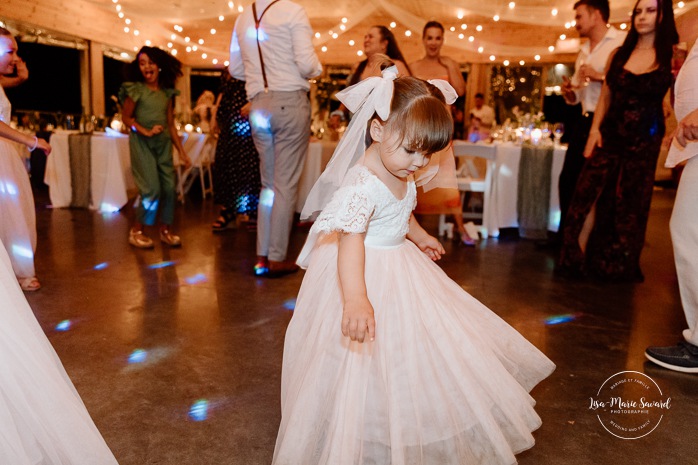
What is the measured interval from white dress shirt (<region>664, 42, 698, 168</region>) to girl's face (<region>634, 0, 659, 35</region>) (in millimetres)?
1151

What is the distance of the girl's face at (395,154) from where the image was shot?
4.80ft

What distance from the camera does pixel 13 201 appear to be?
3.02 m

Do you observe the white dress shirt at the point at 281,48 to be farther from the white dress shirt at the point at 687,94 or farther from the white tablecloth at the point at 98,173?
the white tablecloth at the point at 98,173

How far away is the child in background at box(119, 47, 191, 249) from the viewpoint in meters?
4.11

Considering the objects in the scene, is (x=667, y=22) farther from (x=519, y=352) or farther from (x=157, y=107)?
(x=157, y=107)

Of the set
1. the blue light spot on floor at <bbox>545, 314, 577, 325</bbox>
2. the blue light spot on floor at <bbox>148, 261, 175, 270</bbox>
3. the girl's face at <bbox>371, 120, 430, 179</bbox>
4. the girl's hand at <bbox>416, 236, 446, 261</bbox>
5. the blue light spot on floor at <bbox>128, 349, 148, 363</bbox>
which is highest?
the girl's face at <bbox>371, 120, 430, 179</bbox>

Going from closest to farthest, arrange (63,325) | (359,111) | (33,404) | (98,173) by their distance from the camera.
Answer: (33,404) → (359,111) → (63,325) → (98,173)

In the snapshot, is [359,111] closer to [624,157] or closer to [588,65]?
[624,157]

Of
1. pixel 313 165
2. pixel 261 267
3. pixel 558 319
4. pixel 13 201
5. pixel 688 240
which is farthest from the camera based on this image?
pixel 313 165

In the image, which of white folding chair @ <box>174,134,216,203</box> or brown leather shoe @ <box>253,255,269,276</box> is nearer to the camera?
brown leather shoe @ <box>253,255,269,276</box>

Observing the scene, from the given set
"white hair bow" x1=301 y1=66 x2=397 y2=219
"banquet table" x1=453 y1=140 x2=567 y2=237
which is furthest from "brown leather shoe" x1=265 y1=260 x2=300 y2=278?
"banquet table" x1=453 y1=140 x2=567 y2=237

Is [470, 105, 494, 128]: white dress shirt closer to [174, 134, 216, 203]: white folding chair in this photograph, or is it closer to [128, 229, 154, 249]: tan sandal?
[174, 134, 216, 203]: white folding chair

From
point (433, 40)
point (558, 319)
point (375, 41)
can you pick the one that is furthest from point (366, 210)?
point (433, 40)

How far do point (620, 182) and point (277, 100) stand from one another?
2235 millimetres
